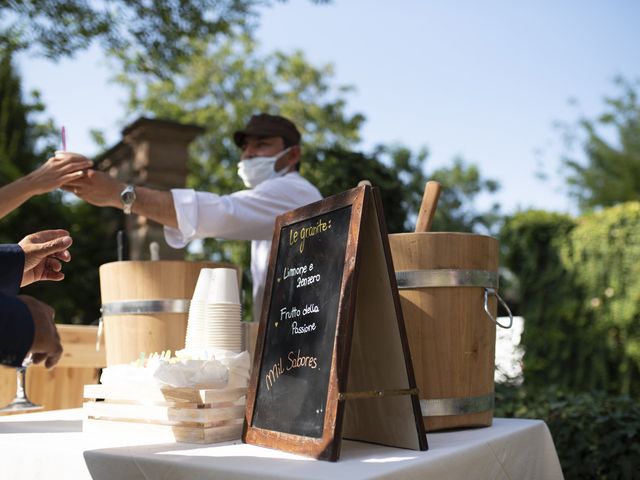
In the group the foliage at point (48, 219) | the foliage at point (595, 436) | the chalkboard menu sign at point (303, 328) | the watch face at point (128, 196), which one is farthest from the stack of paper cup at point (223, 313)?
Answer: the foliage at point (48, 219)

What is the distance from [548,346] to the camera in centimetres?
790

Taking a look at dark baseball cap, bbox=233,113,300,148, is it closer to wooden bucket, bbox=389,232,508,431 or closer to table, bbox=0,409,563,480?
wooden bucket, bbox=389,232,508,431

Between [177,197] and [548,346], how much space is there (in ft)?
21.4

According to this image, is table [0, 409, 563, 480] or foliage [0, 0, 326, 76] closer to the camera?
table [0, 409, 563, 480]

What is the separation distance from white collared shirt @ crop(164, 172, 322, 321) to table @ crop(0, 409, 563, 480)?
0.83 m

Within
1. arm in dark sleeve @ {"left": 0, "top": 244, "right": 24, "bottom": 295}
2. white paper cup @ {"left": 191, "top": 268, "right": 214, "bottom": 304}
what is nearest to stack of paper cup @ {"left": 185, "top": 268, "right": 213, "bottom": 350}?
white paper cup @ {"left": 191, "top": 268, "right": 214, "bottom": 304}

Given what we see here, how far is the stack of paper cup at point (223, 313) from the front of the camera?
5.44ft

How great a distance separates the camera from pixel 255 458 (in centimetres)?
134

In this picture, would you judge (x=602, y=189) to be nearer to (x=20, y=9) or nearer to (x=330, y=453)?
(x=20, y=9)

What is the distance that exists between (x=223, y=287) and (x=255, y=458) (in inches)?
18.8

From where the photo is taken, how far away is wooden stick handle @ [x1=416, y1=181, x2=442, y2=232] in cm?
181

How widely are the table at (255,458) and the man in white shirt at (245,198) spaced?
831mm

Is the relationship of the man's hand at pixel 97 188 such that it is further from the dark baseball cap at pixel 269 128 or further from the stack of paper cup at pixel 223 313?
the stack of paper cup at pixel 223 313

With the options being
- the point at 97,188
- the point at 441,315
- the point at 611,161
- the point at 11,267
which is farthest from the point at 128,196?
the point at 611,161
